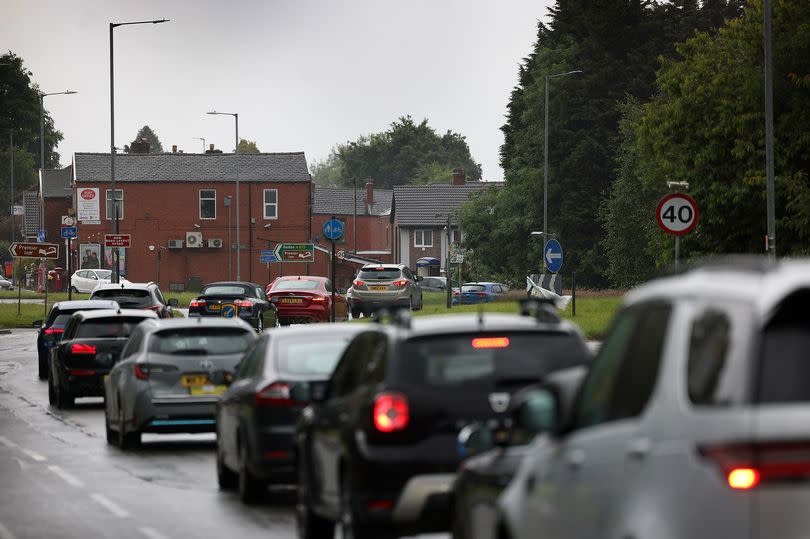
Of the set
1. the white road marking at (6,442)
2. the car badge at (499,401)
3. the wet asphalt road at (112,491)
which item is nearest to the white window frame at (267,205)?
the wet asphalt road at (112,491)

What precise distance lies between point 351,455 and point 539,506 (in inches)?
146

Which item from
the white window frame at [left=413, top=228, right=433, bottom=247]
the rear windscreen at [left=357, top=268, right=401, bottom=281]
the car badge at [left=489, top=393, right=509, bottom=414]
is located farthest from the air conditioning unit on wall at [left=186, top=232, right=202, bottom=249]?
the car badge at [left=489, top=393, right=509, bottom=414]

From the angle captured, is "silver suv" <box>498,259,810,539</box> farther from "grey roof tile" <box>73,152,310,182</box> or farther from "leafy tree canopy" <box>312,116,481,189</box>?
"leafy tree canopy" <box>312,116,481,189</box>

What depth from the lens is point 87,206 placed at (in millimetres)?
108875

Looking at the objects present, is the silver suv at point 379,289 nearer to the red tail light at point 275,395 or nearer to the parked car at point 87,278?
the parked car at point 87,278

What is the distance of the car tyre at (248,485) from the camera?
1453 centimetres

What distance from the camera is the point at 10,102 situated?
148 m

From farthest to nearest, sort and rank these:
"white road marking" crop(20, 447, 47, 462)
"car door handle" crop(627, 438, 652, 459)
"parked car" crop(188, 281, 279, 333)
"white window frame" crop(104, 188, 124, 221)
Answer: "white window frame" crop(104, 188, 124, 221) → "parked car" crop(188, 281, 279, 333) → "white road marking" crop(20, 447, 47, 462) → "car door handle" crop(627, 438, 652, 459)

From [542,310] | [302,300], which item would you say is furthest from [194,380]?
[302,300]

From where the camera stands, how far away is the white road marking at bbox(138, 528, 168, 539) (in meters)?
12.5

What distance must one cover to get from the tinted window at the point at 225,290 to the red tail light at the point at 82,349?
1984 centimetres

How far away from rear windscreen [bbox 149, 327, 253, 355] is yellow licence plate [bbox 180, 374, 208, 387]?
33 cm

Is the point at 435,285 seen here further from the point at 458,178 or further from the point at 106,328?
the point at 106,328

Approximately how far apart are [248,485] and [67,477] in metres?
3.20
